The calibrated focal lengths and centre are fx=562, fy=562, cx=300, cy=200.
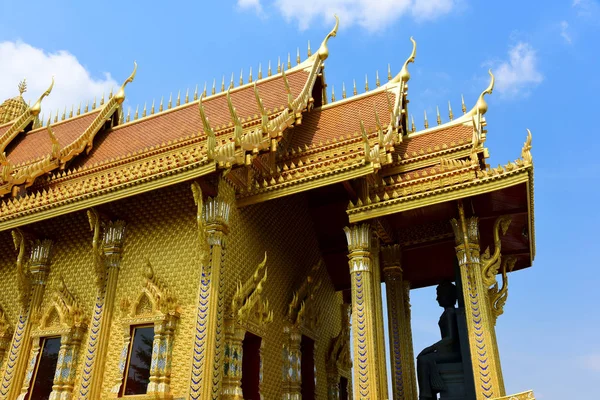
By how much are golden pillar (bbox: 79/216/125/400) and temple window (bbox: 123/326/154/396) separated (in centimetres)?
44

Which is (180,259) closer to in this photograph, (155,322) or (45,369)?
(155,322)

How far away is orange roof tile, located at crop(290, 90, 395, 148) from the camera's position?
9.77 meters

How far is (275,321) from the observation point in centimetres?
853

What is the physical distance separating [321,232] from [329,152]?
1886mm

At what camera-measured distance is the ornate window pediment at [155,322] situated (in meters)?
7.25

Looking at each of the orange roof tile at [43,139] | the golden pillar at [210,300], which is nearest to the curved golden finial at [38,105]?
the orange roof tile at [43,139]

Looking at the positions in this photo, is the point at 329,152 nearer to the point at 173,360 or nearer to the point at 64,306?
the point at 173,360

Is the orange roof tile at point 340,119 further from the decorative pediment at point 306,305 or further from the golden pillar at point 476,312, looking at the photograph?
the golden pillar at point 476,312

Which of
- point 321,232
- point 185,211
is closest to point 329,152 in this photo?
point 321,232

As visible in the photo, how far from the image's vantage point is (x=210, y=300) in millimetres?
7324

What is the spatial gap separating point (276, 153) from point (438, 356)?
4.12 meters

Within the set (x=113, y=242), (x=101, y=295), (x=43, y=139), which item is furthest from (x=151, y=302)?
(x=43, y=139)

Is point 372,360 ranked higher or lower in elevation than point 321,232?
lower

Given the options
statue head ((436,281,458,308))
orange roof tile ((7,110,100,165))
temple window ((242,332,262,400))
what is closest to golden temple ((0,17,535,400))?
temple window ((242,332,262,400))
